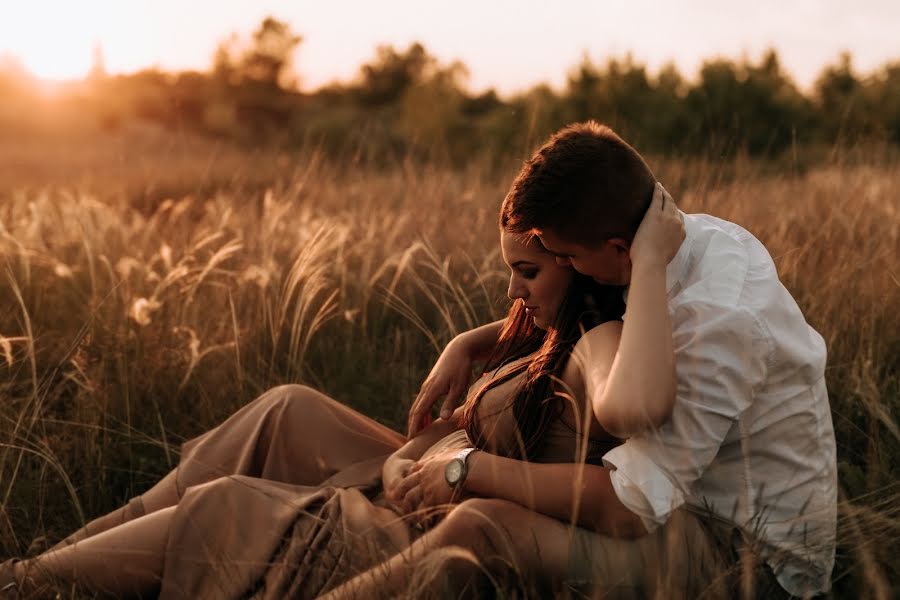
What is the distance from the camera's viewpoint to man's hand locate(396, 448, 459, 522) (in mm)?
2406

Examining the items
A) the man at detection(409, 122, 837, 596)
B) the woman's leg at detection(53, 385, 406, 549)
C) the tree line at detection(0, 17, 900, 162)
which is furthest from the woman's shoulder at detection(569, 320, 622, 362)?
the tree line at detection(0, 17, 900, 162)

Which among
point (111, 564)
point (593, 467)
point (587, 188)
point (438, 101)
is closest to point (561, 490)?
point (593, 467)

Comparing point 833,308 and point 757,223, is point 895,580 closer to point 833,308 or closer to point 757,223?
point 833,308

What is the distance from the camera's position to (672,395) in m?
2.09

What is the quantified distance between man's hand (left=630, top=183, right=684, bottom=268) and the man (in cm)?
5

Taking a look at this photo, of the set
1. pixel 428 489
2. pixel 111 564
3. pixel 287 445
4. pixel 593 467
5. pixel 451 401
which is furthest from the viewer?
pixel 287 445

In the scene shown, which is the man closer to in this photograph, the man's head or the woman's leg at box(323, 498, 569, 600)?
the man's head

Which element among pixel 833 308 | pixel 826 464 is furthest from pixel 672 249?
pixel 833 308

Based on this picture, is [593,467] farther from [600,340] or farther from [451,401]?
[451,401]

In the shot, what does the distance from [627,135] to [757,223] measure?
0.88 m

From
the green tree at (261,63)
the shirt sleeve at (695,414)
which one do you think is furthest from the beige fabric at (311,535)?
the green tree at (261,63)

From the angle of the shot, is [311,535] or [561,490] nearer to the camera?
[561,490]

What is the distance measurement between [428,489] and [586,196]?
85 centimetres

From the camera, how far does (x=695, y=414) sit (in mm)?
2125
